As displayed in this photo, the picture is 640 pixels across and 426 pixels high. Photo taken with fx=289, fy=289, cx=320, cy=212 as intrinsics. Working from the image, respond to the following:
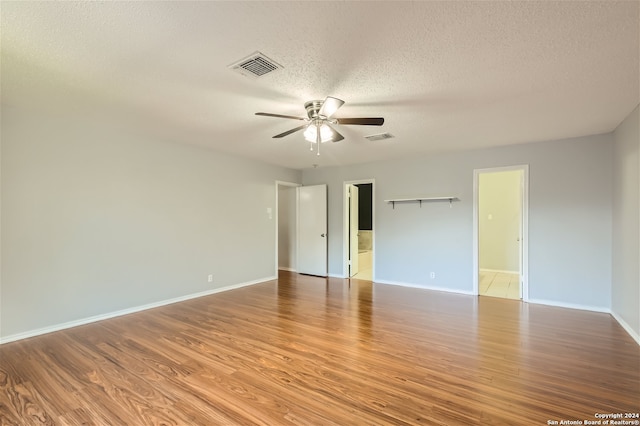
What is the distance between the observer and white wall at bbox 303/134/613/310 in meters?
4.09

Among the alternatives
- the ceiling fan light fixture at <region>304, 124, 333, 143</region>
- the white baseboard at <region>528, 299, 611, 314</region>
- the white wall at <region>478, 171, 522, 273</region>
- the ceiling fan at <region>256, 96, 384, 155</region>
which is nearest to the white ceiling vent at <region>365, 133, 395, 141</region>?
the ceiling fan at <region>256, 96, 384, 155</region>

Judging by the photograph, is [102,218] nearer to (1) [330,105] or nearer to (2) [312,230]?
(1) [330,105]

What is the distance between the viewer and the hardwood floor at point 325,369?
193 cm

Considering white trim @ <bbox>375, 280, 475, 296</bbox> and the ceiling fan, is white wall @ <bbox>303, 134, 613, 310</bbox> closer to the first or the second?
white trim @ <bbox>375, 280, 475, 296</bbox>

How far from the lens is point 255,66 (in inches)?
88.2

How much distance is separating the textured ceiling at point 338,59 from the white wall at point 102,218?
2.08 feet

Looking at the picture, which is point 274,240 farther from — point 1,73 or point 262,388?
point 1,73

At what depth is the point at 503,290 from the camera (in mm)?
5223

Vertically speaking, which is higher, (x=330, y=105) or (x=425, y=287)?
(x=330, y=105)

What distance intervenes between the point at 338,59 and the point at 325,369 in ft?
8.20

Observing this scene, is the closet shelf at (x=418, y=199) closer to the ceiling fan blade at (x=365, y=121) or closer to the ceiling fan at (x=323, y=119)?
the ceiling fan at (x=323, y=119)

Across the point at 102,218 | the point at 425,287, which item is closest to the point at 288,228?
the point at 425,287

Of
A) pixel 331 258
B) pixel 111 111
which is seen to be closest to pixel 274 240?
pixel 331 258

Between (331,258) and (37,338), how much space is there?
189 inches
